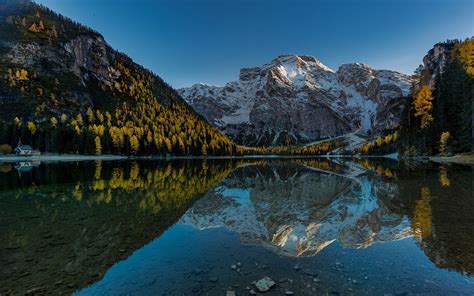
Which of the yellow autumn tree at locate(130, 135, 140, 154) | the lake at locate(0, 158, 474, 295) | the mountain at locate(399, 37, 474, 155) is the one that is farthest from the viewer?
the yellow autumn tree at locate(130, 135, 140, 154)

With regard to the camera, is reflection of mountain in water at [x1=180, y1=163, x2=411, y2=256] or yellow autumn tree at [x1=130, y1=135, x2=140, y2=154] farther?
yellow autumn tree at [x1=130, y1=135, x2=140, y2=154]

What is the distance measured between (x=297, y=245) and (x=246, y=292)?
18.5 feet

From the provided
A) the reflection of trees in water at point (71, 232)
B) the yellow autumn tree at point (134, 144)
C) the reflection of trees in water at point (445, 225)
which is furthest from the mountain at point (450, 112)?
the yellow autumn tree at point (134, 144)

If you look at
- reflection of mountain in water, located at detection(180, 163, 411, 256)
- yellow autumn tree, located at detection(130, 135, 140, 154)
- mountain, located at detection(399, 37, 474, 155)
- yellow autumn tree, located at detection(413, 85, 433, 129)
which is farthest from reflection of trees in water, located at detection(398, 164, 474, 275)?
yellow autumn tree, located at detection(130, 135, 140, 154)

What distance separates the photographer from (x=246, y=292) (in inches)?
345

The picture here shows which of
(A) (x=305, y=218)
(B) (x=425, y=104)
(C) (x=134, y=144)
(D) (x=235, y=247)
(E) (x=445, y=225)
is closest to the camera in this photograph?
(D) (x=235, y=247)

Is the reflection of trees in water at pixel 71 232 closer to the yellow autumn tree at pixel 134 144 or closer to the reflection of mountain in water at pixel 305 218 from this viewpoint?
the reflection of mountain in water at pixel 305 218

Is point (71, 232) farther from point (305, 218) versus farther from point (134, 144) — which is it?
point (134, 144)

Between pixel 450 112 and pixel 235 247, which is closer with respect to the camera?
pixel 235 247

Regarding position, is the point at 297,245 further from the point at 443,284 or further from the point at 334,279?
the point at 443,284

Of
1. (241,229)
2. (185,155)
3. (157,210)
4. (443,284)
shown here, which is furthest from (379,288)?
(185,155)

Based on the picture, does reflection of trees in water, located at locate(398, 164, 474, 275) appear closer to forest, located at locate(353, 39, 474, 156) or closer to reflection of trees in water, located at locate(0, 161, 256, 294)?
reflection of trees in water, located at locate(0, 161, 256, 294)

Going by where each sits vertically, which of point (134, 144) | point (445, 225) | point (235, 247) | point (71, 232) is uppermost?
point (134, 144)

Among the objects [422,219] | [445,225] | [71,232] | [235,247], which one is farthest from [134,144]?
[445,225]
